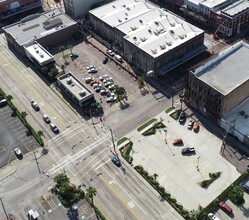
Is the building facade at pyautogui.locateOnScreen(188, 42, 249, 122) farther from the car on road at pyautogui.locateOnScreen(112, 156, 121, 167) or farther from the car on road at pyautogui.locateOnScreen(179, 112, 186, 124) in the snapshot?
the car on road at pyautogui.locateOnScreen(112, 156, 121, 167)

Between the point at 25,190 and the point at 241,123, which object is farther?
the point at 241,123

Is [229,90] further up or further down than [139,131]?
further up

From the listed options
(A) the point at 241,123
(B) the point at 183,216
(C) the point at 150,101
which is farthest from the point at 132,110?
(B) the point at 183,216

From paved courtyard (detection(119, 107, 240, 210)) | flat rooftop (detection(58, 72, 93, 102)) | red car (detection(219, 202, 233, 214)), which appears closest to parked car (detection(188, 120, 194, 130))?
paved courtyard (detection(119, 107, 240, 210))

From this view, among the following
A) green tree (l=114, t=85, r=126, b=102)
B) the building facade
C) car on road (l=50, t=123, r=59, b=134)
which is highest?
the building facade

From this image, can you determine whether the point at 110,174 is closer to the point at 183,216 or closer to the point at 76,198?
the point at 76,198

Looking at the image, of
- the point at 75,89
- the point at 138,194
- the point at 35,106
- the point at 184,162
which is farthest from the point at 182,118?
the point at 35,106

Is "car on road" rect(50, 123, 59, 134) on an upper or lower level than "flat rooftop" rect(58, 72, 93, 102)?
lower
